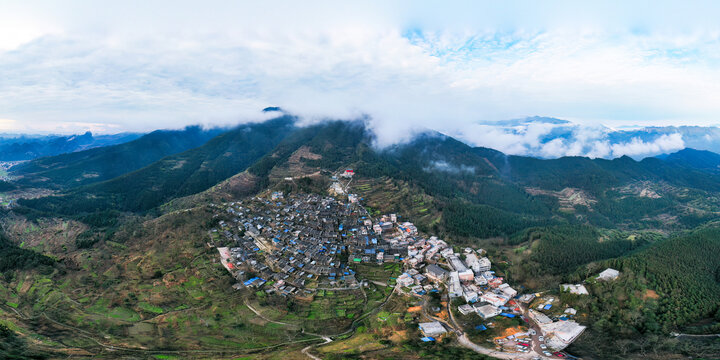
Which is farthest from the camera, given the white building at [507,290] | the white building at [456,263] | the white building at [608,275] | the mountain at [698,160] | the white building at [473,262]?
the mountain at [698,160]

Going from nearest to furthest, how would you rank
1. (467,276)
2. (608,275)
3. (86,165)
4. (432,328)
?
(432,328) < (608,275) < (467,276) < (86,165)

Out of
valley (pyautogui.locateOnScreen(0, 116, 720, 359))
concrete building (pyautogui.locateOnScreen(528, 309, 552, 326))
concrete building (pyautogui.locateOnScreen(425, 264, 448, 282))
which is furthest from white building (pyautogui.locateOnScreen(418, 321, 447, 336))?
concrete building (pyautogui.locateOnScreen(528, 309, 552, 326))

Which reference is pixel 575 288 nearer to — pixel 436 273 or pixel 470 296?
pixel 470 296

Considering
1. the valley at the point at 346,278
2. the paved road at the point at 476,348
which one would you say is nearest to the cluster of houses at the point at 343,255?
the valley at the point at 346,278

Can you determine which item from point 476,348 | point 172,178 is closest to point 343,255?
point 476,348

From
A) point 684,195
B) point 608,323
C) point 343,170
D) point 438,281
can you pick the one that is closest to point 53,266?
point 438,281

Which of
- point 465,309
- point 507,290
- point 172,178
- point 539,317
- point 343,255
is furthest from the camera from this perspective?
point 172,178

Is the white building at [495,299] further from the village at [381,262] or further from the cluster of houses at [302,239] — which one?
the cluster of houses at [302,239]

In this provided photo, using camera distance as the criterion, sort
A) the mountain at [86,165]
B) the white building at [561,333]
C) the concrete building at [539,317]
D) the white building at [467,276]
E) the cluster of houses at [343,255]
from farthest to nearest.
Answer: the mountain at [86,165] → the white building at [467,276] → the cluster of houses at [343,255] → the concrete building at [539,317] → the white building at [561,333]
